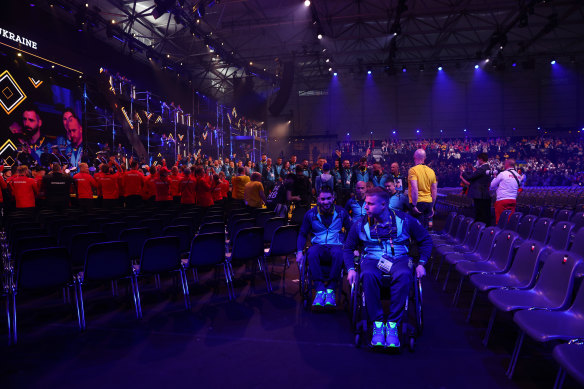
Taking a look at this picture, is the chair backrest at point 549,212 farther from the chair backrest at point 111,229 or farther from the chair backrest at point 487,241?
the chair backrest at point 111,229

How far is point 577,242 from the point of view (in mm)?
3793

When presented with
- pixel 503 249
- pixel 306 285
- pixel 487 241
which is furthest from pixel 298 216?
pixel 503 249

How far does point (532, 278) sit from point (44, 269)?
173 inches

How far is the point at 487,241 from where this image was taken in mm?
4473

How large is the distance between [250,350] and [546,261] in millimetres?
2583

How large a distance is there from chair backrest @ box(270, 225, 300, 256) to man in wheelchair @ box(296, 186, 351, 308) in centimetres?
69

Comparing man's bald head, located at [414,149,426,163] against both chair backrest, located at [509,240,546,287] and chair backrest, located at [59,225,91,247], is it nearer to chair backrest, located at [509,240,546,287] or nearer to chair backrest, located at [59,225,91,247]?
chair backrest, located at [509,240,546,287]

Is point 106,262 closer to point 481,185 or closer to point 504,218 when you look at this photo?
point 504,218

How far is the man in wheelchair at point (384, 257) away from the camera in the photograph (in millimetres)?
3064

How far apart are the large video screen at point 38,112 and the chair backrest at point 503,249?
39.9 feet

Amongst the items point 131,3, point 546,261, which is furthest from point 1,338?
point 131,3

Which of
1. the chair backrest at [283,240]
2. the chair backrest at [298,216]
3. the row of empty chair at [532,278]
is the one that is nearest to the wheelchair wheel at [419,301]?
the row of empty chair at [532,278]

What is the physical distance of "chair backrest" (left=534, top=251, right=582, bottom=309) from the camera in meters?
2.69

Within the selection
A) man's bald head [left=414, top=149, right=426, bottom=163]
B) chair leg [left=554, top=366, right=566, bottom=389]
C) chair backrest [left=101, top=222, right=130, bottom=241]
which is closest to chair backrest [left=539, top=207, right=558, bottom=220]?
man's bald head [left=414, top=149, right=426, bottom=163]
